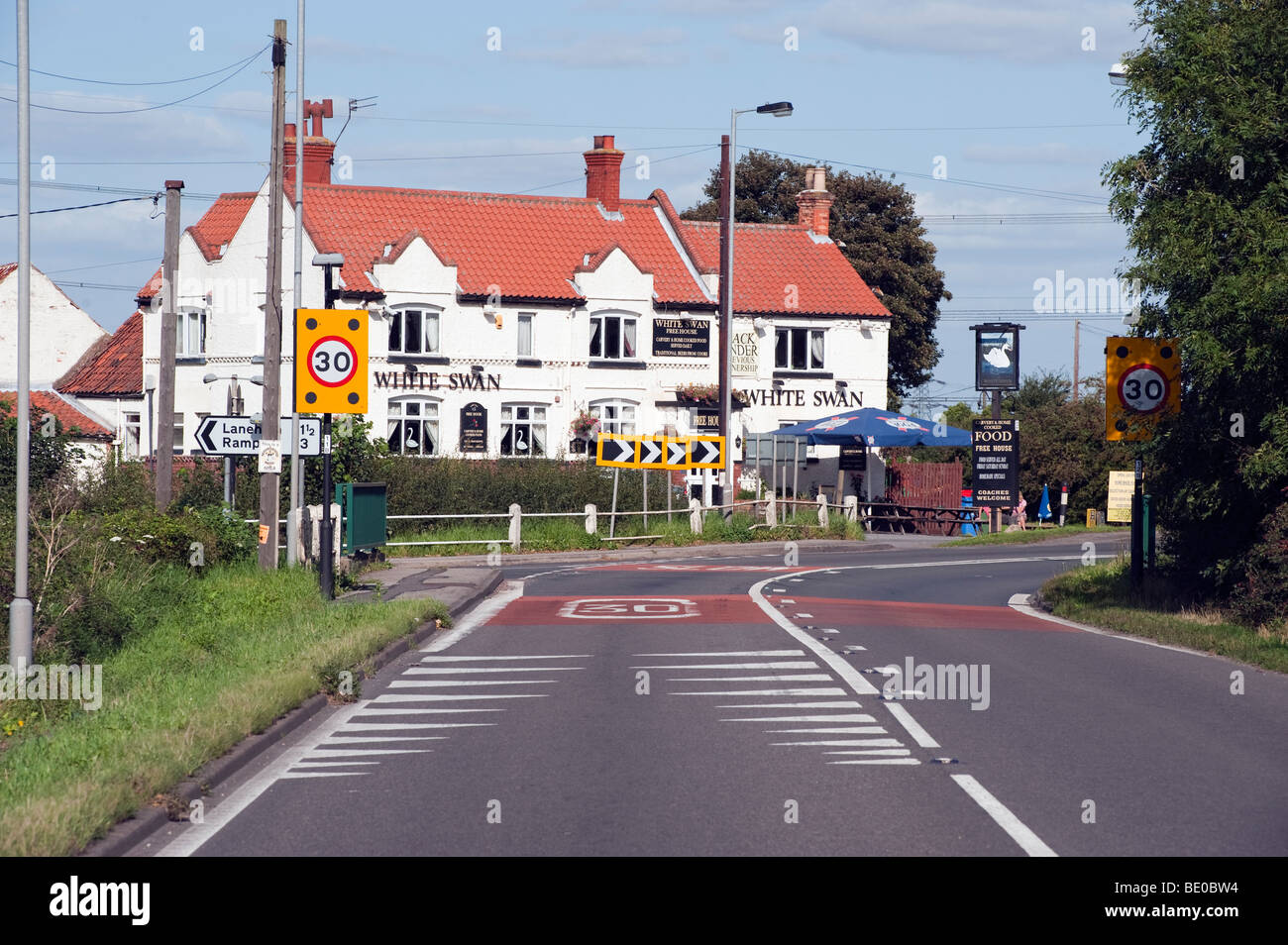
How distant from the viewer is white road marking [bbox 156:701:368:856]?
805cm

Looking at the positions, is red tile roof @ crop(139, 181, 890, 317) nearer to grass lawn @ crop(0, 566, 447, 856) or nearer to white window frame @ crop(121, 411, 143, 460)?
white window frame @ crop(121, 411, 143, 460)

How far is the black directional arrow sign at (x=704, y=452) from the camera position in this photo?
38.2 meters

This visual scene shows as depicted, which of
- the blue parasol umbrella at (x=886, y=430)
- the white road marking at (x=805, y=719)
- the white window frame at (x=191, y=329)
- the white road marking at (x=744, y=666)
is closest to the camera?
the white road marking at (x=805, y=719)

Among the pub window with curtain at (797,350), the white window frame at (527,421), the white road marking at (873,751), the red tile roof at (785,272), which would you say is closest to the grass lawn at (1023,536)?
the pub window with curtain at (797,350)

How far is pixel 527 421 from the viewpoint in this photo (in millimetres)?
48688

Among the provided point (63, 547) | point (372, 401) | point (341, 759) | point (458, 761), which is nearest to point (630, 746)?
point (458, 761)

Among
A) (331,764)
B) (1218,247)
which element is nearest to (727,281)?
(1218,247)

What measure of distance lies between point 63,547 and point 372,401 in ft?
98.1

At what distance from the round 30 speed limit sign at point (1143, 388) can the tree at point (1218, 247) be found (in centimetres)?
33

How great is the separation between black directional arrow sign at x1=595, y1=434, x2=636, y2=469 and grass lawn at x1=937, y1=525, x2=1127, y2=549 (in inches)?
371

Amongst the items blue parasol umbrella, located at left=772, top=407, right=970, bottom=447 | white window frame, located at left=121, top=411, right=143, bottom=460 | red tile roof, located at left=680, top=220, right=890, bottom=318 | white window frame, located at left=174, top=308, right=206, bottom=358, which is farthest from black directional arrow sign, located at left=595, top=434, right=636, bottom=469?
white window frame, located at left=121, top=411, right=143, bottom=460

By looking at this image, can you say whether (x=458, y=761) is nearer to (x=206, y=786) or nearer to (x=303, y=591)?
(x=206, y=786)

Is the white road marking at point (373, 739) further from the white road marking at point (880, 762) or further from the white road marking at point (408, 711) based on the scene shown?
the white road marking at point (880, 762)
